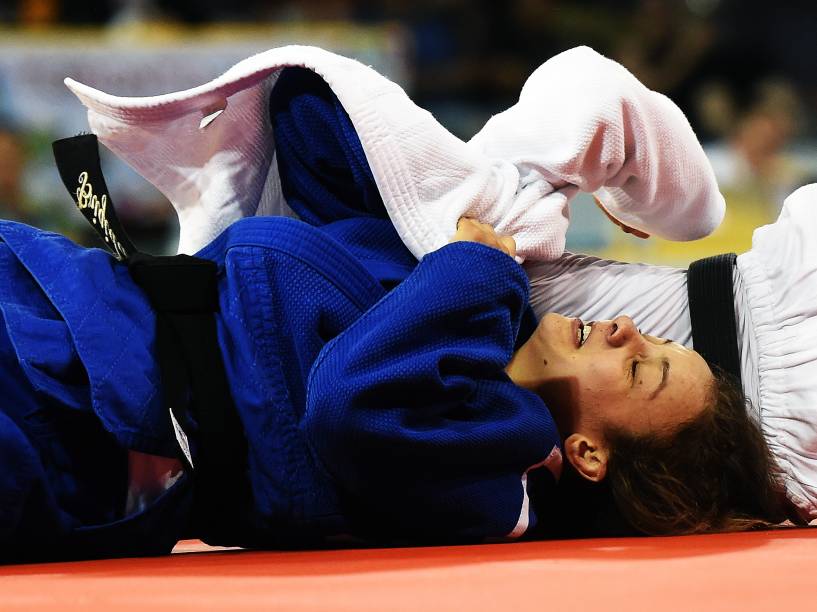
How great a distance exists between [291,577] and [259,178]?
0.48 metres

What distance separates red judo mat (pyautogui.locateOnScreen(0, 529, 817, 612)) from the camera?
0.70 m

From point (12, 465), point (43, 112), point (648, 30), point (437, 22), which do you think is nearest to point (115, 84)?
point (43, 112)

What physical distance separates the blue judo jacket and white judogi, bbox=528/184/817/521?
213 mm

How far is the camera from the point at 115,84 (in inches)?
118

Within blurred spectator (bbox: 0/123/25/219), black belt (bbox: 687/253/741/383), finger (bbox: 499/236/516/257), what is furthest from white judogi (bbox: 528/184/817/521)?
blurred spectator (bbox: 0/123/25/219)

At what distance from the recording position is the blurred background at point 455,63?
2977mm

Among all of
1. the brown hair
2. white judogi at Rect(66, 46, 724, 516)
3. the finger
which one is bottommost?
the brown hair

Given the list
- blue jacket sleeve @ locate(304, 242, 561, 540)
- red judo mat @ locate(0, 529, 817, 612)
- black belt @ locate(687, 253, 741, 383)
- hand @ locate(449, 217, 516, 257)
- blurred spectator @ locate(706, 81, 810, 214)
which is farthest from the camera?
blurred spectator @ locate(706, 81, 810, 214)

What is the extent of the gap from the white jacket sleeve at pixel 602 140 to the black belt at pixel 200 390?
0.35 m

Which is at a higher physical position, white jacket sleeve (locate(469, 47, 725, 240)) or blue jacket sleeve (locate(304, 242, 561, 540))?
white jacket sleeve (locate(469, 47, 725, 240))

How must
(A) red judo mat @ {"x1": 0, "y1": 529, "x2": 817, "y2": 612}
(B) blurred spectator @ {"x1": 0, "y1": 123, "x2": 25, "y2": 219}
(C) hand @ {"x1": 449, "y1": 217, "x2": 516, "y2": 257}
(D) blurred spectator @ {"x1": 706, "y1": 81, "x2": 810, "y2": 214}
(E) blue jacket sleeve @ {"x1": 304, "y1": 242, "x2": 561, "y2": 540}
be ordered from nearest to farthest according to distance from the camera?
1. (A) red judo mat @ {"x1": 0, "y1": 529, "x2": 817, "y2": 612}
2. (E) blue jacket sleeve @ {"x1": 304, "y1": 242, "x2": 561, "y2": 540}
3. (C) hand @ {"x1": 449, "y1": 217, "x2": 516, "y2": 257}
4. (B) blurred spectator @ {"x1": 0, "y1": 123, "x2": 25, "y2": 219}
5. (D) blurred spectator @ {"x1": 706, "y1": 81, "x2": 810, "y2": 214}

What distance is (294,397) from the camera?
2.92 feet

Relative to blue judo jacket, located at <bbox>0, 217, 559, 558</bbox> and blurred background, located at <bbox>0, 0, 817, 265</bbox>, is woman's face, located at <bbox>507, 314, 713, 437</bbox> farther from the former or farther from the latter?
blurred background, located at <bbox>0, 0, 817, 265</bbox>

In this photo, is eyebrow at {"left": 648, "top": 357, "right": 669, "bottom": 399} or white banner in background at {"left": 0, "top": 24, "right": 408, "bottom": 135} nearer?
eyebrow at {"left": 648, "top": 357, "right": 669, "bottom": 399}
